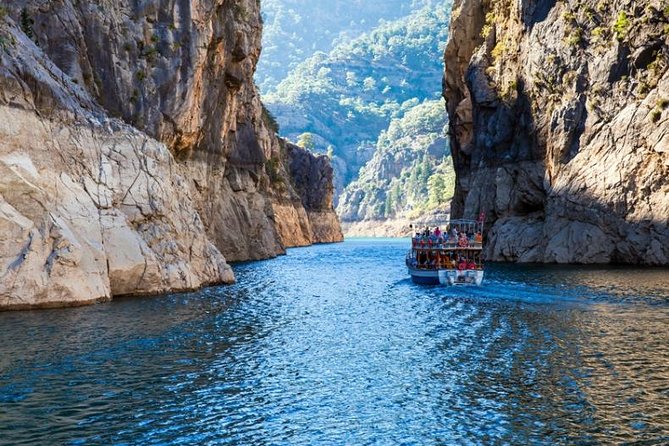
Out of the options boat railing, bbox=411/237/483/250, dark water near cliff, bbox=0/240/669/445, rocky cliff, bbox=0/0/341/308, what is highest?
rocky cliff, bbox=0/0/341/308

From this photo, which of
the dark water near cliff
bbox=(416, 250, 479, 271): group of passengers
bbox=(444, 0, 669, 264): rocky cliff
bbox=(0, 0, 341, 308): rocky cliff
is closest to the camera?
the dark water near cliff

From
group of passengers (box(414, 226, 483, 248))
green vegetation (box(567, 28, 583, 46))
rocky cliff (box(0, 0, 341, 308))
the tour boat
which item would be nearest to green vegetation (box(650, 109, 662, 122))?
green vegetation (box(567, 28, 583, 46))

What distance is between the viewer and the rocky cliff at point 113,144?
113ft

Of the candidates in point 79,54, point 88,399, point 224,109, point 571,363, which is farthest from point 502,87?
point 88,399

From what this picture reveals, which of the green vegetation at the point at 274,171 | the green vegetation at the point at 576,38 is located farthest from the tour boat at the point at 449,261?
the green vegetation at the point at 274,171

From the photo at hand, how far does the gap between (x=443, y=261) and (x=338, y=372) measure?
33.5m

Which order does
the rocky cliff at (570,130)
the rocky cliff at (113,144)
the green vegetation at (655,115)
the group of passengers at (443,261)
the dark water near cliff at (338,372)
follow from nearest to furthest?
1. the dark water near cliff at (338,372)
2. the rocky cliff at (113,144)
3. the group of passengers at (443,261)
4. the green vegetation at (655,115)
5. the rocky cliff at (570,130)

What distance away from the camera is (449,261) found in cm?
5550

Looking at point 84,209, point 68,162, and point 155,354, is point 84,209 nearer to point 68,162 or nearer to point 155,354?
point 68,162

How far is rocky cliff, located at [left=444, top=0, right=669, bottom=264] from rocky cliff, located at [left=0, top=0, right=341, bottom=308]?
1337 inches

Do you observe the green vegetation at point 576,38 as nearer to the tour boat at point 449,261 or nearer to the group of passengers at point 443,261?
the tour boat at point 449,261

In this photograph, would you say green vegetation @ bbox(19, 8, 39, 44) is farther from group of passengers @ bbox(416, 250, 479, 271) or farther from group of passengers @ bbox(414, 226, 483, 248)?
group of passengers @ bbox(416, 250, 479, 271)

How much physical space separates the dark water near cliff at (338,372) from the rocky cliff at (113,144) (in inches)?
107

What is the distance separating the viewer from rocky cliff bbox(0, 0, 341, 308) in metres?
34.6
